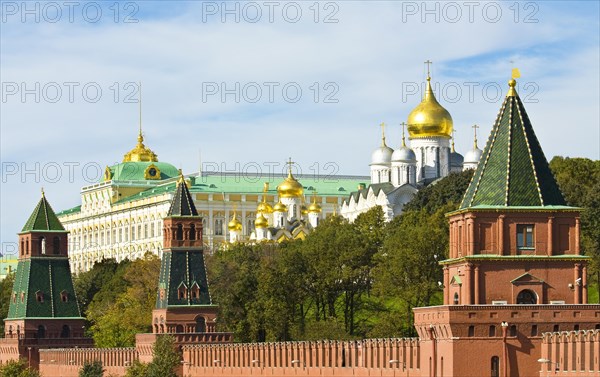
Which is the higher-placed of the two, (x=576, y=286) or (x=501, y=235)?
(x=501, y=235)

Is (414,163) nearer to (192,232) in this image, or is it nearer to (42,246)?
(42,246)

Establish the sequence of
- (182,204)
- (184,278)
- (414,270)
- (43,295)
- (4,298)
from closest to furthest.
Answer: (184,278) < (182,204) < (414,270) < (43,295) < (4,298)

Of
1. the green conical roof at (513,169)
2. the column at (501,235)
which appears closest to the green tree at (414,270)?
the green conical roof at (513,169)

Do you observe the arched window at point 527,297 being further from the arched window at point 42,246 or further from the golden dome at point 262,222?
the golden dome at point 262,222

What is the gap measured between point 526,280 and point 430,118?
9789cm

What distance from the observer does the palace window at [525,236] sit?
6269 cm

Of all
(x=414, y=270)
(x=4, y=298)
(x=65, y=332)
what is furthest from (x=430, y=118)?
(x=65, y=332)

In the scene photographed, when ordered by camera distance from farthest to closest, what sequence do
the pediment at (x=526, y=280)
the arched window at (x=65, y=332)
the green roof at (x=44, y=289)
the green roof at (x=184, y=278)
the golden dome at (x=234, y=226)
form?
1. the golden dome at (x=234, y=226)
2. the arched window at (x=65, y=332)
3. the green roof at (x=44, y=289)
4. the green roof at (x=184, y=278)
5. the pediment at (x=526, y=280)

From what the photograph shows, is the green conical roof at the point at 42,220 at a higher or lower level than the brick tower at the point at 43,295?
higher

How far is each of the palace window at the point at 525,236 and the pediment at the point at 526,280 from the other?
3.12ft

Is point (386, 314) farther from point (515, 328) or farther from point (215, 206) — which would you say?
point (215, 206)

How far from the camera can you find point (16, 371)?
102125 millimetres

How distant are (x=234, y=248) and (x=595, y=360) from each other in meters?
73.5

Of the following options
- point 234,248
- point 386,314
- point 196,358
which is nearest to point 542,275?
point 196,358
